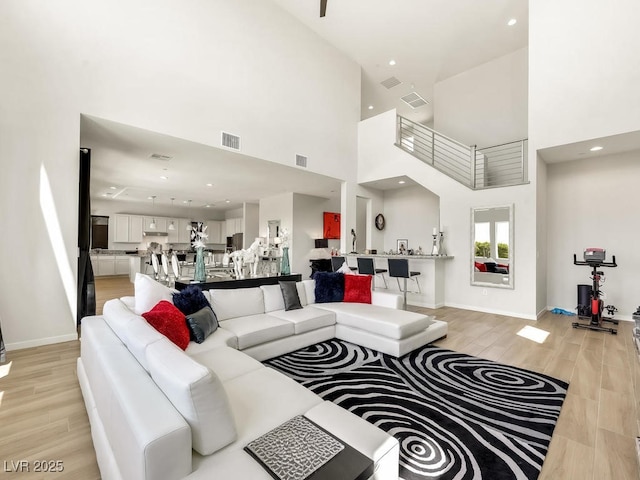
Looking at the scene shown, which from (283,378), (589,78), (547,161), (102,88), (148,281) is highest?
(589,78)

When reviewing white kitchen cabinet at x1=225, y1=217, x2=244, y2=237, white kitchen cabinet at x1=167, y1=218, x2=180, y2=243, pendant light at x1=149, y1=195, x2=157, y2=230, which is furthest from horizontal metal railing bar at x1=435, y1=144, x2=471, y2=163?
white kitchen cabinet at x1=167, y1=218, x2=180, y2=243

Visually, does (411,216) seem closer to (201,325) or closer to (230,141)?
(230,141)

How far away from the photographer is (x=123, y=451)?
1104mm

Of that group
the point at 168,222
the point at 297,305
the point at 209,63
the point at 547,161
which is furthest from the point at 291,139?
the point at 168,222

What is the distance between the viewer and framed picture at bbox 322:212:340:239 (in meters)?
10.2

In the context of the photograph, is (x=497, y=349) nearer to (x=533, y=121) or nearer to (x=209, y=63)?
(x=533, y=121)

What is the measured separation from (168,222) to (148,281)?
10570mm

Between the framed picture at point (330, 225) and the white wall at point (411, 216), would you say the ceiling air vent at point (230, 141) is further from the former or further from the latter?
the framed picture at point (330, 225)

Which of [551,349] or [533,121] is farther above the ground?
[533,121]

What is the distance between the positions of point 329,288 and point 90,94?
13.1ft

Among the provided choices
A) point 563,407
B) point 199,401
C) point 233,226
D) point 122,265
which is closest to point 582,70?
point 563,407

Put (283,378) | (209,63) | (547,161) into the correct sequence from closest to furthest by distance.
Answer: (283,378) → (209,63) → (547,161)

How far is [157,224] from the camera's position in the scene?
11617 millimetres

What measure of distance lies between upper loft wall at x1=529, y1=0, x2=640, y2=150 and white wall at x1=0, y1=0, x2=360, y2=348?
4541mm
